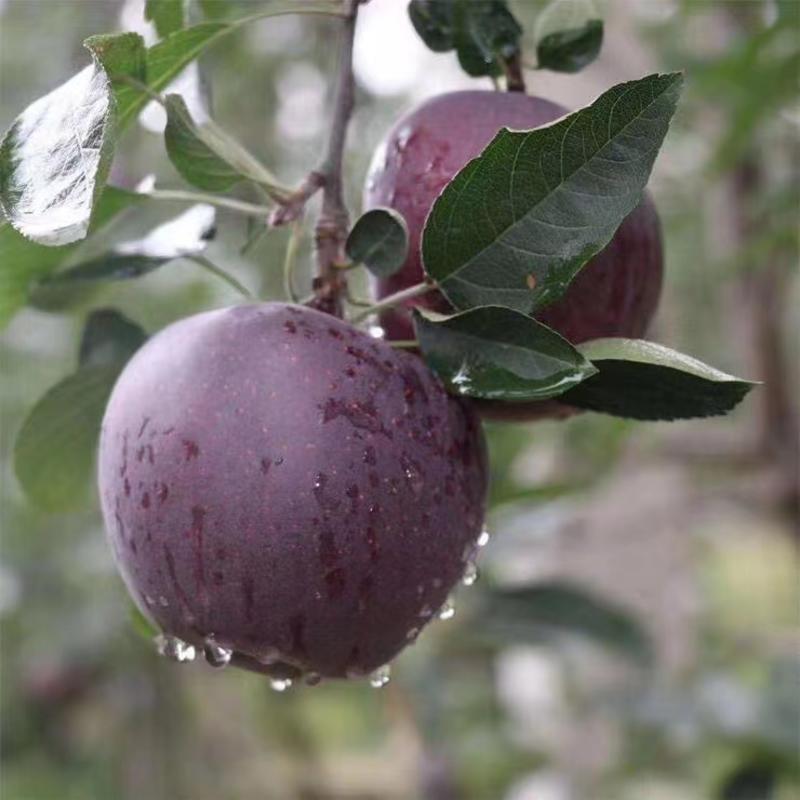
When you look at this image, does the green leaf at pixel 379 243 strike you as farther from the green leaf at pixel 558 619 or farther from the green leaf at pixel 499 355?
the green leaf at pixel 558 619

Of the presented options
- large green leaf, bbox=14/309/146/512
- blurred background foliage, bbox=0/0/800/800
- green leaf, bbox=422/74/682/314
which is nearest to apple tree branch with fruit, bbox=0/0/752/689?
green leaf, bbox=422/74/682/314

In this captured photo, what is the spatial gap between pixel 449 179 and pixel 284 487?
0.61 ft

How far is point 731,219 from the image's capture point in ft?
5.57

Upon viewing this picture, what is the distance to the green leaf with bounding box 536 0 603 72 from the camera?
0.67 m

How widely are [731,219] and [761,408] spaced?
0.88 feet

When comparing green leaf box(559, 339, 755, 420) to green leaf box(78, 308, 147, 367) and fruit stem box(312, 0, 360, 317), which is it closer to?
fruit stem box(312, 0, 360, 317)

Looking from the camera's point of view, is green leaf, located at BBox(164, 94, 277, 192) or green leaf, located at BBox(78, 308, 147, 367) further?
green leaf, located at BBox(78, 308, 147, 367)

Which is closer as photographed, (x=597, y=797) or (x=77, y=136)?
(x=77, y=136)

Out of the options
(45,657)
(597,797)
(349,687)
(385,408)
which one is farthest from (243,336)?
(349,687)

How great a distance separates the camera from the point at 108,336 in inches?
28.2

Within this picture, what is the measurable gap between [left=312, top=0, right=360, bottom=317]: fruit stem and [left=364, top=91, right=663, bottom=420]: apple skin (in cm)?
3

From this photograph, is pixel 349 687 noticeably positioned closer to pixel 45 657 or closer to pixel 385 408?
pixel 45 657

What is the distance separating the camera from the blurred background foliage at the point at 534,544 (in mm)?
1386

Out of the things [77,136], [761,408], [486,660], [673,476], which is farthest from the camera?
[486,660]
